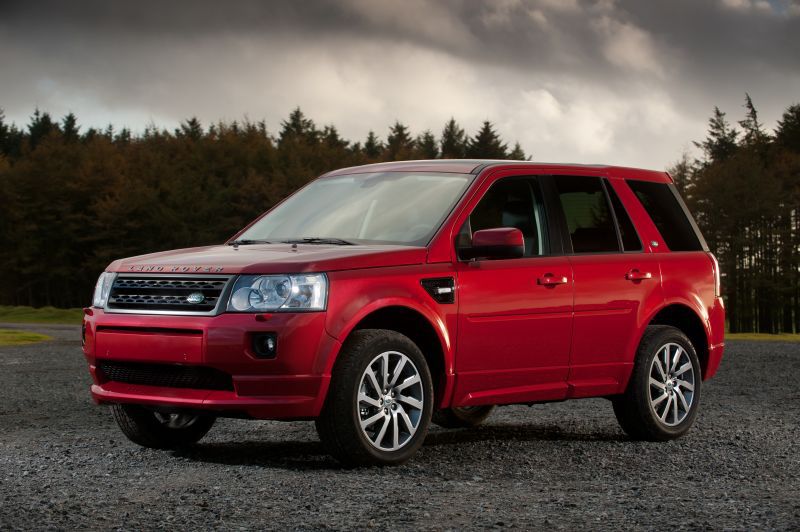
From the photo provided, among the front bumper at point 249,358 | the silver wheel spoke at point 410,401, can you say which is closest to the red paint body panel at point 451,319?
the front bumper at point 249,358

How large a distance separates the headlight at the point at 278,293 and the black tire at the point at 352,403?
0.38m

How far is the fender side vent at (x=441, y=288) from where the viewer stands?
7.39 metres

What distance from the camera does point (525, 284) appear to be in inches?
315

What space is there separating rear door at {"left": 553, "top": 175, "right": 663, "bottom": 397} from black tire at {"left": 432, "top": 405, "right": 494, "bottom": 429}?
1.54m

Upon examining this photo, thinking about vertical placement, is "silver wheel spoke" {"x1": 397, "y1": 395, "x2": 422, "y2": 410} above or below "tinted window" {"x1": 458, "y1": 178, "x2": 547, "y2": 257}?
below

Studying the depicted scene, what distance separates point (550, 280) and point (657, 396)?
1645 millimetres

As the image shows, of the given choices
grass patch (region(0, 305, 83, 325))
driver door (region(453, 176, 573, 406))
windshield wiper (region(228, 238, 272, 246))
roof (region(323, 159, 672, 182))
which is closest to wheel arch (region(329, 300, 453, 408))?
driver door (region(453, 176, 573, 406))

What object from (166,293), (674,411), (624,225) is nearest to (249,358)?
(166,293)

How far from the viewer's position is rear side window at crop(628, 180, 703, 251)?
9.47 meters

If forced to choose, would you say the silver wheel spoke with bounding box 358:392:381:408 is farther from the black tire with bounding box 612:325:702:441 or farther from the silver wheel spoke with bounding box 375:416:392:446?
the black tire with bounding box 612:325:702:441

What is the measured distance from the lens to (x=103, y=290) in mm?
7629

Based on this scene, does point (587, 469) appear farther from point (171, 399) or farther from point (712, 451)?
point (171, 399)

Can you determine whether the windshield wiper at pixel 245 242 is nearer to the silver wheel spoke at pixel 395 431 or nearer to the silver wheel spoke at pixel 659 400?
the silver wheel spoke at pixel 395 431

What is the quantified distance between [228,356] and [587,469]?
2448 mm
